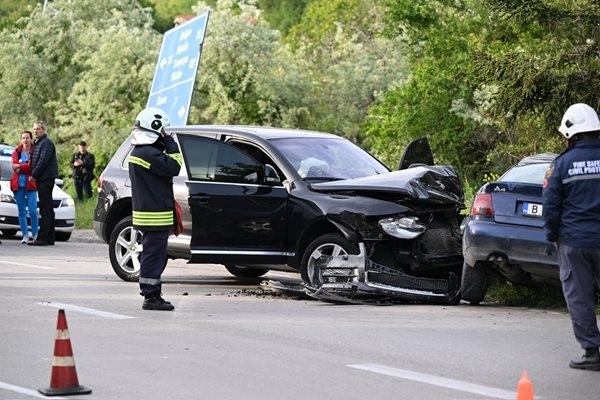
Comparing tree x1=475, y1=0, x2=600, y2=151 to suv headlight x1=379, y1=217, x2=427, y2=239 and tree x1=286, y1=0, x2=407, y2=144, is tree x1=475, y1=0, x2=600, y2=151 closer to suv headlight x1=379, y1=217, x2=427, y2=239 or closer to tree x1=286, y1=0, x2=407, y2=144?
suv headlight x1=379, y1=217, x2=427, y2=239

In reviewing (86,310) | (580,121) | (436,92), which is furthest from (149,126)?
(436,92)

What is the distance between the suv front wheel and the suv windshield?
77.5 inches

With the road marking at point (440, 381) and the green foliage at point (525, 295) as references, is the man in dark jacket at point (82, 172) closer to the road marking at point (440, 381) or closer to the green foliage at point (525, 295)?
the green foliage at point (525, 295)

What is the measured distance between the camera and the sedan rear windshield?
40.3 ft

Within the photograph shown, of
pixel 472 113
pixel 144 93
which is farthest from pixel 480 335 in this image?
pixel 144 93

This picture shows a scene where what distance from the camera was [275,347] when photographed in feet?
32.5

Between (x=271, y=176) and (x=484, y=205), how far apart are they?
252 centimetres

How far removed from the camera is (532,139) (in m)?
25.0

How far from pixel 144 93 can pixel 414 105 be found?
1706 cm

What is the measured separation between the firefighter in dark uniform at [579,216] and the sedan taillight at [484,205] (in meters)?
2.90

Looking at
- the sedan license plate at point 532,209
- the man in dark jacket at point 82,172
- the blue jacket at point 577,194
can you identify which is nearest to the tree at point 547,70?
the sedan license plate at point 532,209

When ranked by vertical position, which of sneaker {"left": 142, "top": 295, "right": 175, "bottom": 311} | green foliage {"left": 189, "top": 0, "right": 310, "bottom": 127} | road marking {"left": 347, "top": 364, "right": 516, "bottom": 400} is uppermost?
green foliage {"left": 189, "top": 0, "right": 310, "bottom": 127}

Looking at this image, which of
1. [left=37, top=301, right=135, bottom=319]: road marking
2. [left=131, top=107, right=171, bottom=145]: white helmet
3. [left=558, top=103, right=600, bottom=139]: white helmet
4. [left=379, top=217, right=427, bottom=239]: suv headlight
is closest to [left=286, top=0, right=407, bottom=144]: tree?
[left=379, top=217, right=427, bottom=239]: suv headlight

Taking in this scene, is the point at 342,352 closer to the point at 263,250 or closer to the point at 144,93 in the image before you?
the point at 263,250
